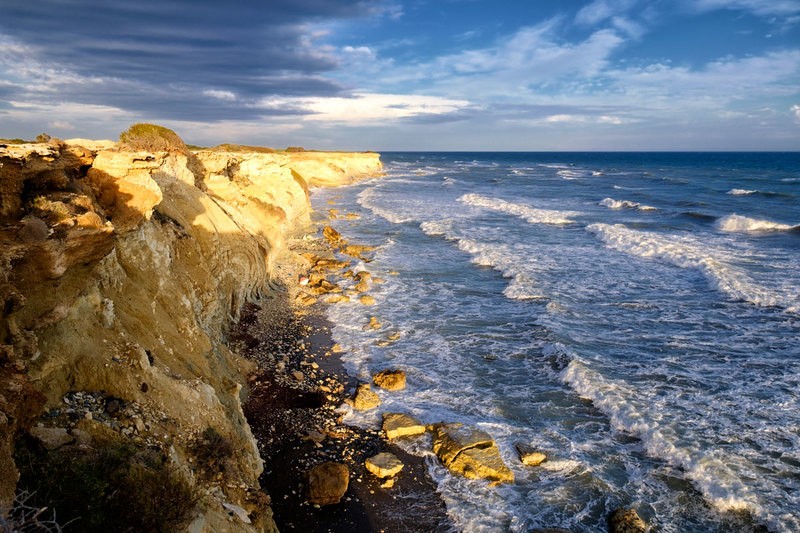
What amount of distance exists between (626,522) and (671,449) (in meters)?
2.76

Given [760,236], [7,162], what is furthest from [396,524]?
[760,236]

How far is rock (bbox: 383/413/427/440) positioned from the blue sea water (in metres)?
0.35

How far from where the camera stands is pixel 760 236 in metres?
32.5

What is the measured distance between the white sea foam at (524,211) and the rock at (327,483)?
3259cm

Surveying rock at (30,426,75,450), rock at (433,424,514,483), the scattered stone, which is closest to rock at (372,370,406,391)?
rock at (433,424,514,483)

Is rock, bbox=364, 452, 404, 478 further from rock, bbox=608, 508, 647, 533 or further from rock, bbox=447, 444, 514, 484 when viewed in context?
rock, bbox=608, 508, 647, 533

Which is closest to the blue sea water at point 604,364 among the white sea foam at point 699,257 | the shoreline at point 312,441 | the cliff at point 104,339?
the white sea foam at point 699,257

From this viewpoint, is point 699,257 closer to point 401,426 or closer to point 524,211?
point 524,211

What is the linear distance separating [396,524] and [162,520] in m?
4.74


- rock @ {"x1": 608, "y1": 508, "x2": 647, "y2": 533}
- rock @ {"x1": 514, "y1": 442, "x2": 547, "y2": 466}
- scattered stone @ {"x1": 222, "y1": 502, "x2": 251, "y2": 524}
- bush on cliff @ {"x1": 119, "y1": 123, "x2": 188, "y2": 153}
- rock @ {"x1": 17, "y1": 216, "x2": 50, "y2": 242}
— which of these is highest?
bush on cliff @ {"x1": 119, "y1": 123, "x2": 188, "y2": 153}

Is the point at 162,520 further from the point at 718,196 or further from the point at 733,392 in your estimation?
the point at 718,196

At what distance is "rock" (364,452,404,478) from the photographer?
9688 mm

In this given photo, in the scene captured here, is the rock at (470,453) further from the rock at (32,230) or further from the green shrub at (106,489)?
the rock at (32,230)

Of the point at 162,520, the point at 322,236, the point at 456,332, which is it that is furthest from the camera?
the point at 322,236
